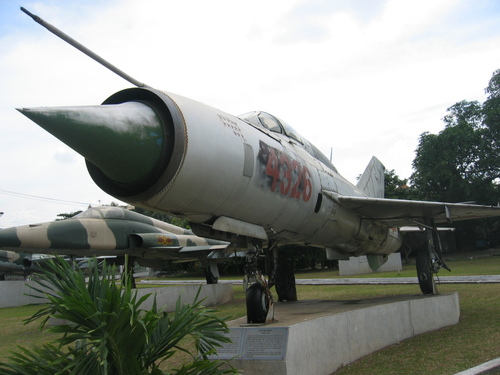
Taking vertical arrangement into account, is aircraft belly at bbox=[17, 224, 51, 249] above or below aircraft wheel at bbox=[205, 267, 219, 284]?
above

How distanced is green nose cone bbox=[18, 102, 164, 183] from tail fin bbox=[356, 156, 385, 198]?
28.4 ft

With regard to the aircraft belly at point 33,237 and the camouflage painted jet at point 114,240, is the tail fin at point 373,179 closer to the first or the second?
the camouflage painted jet at point 114,240

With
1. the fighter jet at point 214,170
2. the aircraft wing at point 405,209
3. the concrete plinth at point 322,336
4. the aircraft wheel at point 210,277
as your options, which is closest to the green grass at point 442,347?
the concrete plinth at point 322,336

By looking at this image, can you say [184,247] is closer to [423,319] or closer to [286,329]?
[423,319]

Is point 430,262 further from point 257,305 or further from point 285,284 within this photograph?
point 257,305

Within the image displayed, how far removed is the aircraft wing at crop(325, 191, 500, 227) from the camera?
770 centimetres

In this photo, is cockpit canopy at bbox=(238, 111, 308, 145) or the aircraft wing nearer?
cockpit canopy at bbox=(238, 111, 308, 145)

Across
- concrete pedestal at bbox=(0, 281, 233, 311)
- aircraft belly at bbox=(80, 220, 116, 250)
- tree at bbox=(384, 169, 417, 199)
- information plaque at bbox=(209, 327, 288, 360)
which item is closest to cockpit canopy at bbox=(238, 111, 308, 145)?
information plaque at bbox=(209, 327, 288, 360)

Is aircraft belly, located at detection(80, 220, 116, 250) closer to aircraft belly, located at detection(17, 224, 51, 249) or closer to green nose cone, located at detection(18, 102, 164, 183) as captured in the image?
aircraft belly, located at detection(17, 224, 51, 249)

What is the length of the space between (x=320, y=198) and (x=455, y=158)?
31684 mm

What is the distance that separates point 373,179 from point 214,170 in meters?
8.98

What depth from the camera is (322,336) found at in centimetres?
539

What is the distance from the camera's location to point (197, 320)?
11.1 ft

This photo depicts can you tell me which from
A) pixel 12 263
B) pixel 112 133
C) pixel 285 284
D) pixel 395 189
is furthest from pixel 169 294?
pixel 395 189
